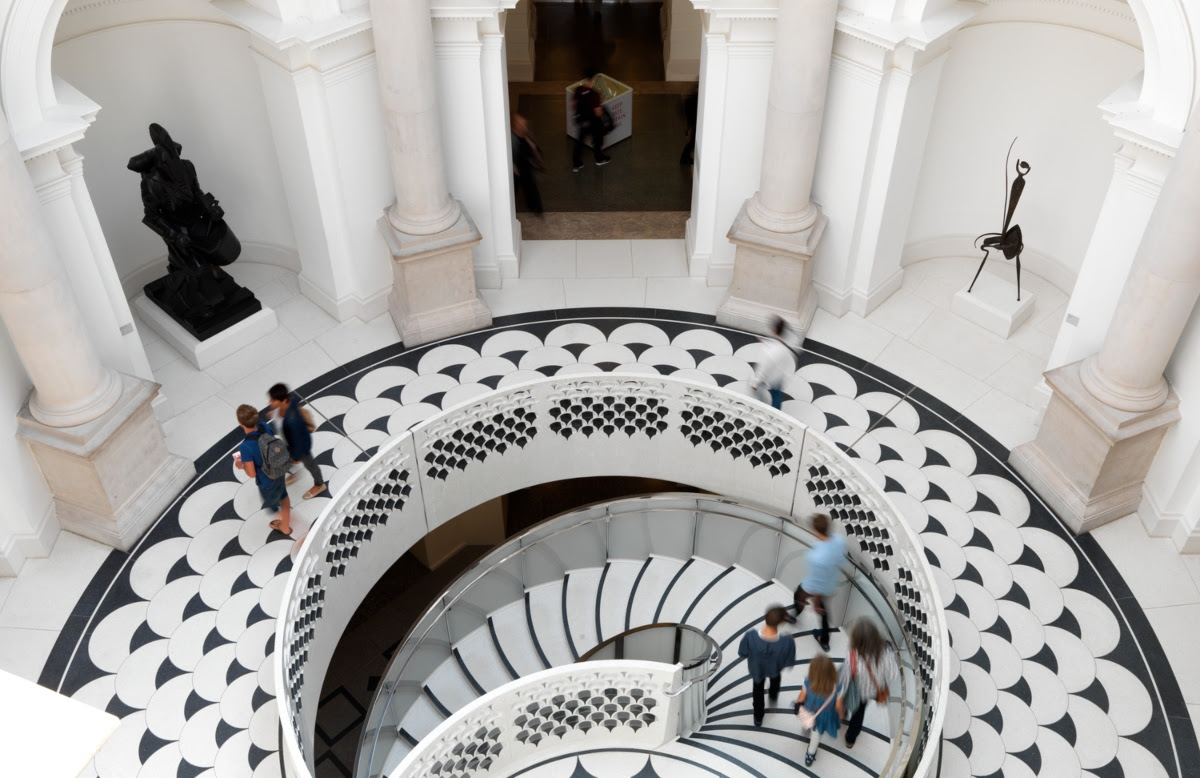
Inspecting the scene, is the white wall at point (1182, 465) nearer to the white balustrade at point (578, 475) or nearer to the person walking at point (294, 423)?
the white balustrade at point (578, 475)

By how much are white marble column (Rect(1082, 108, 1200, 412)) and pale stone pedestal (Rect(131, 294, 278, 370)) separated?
8643 millimetres

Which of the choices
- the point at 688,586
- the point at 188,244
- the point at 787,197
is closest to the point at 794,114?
the point at 787,197

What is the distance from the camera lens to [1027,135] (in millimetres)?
12352

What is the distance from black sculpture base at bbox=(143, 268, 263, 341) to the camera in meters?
11.7

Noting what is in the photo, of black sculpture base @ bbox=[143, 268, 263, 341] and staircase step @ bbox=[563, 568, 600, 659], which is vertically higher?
black sculpture base @ bbox=[143, 268, 263, 341]

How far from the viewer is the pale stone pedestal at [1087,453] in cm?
953

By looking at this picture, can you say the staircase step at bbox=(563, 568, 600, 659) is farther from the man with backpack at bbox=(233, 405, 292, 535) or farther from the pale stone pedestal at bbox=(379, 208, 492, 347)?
the pale stone pedestal at bbox=(379, 208, 492, 347)

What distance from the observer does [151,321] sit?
12.1 meters

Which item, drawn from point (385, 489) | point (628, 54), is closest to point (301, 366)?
point (385, 489)

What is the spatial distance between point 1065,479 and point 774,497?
2770 millimetres

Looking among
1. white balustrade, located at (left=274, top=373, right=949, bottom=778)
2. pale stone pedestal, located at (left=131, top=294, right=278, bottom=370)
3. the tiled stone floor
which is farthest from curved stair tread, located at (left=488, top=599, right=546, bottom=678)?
pale stone pedestal, located at (left=131, top=294, right=278, bottom=370)

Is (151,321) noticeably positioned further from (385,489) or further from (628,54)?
(628,54)

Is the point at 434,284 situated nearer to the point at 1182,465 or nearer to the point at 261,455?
the point at 261,455

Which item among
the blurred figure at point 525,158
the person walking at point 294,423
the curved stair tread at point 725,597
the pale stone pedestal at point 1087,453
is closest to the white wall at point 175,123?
the blurred figure at point 525,158
